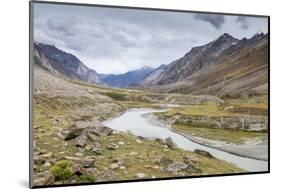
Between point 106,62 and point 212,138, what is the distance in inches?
43.2

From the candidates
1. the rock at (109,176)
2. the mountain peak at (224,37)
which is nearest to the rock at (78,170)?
the rock at (109,176)

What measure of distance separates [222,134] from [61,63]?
1.47 metres

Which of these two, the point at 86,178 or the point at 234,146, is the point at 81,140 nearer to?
the point at 86,178

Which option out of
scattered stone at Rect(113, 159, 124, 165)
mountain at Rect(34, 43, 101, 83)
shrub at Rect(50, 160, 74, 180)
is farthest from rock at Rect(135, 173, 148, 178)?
mountain at Rect(34, 43, 101, 83)

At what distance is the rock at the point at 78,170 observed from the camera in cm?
361

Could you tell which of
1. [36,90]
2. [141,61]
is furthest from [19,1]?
[141,61]

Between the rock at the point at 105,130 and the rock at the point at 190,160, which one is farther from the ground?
the rock at the point at 105,130

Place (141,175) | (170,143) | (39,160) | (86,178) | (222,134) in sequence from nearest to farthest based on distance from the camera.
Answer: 1. (39,160)
2. (86,178)
3. (141,175)
4. (170,143)
5. (222,134)

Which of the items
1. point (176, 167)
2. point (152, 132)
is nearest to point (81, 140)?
point (152, 132)

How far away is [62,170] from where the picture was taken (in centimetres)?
357

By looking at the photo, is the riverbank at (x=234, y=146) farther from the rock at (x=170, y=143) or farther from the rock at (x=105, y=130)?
the rock at (x=105, y=130)

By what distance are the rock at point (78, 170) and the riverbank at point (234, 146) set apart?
66cm

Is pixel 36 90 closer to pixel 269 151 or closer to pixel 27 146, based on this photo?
pixel 27 146

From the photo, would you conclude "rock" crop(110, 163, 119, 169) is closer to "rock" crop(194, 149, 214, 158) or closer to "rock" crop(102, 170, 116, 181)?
"rock" crop(102, 170, 116, 181)
